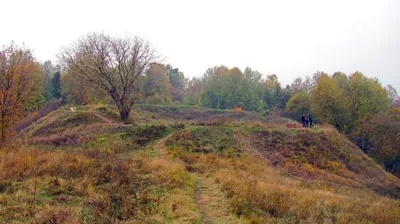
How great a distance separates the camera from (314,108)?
43031mm

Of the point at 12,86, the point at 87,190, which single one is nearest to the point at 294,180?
the point at 87,190

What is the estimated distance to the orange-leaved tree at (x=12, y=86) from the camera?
17781 mm

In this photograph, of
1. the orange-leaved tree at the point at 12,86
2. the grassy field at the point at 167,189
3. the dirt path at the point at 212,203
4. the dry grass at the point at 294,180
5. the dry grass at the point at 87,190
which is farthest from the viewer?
the orange-leaved tree at the point at 12,86

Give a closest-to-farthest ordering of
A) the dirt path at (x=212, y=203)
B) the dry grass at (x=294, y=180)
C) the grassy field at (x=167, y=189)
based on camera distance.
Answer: the grassy field at (x=167, y=189) → the dirt path at (x=212, y=203) → the dry grass at (x=294, y=180)

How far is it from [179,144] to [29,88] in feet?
35.8

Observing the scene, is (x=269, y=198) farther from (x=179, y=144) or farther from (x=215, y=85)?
(x=215, y=85)

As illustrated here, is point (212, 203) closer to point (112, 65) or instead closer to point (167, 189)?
point (167, 189)

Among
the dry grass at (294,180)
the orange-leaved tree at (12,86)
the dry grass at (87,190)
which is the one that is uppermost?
the orange-leaved tree at (12,86)

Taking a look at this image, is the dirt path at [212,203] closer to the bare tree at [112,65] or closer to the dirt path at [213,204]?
the dirt path at [213,204]

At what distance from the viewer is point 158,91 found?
151 ft

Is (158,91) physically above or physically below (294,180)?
above

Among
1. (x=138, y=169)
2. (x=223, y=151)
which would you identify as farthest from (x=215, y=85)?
(x=138, y=169)

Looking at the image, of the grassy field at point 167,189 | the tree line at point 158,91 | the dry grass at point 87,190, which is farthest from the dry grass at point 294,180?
the tree line at point 158,91

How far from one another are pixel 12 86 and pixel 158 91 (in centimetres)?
2855
